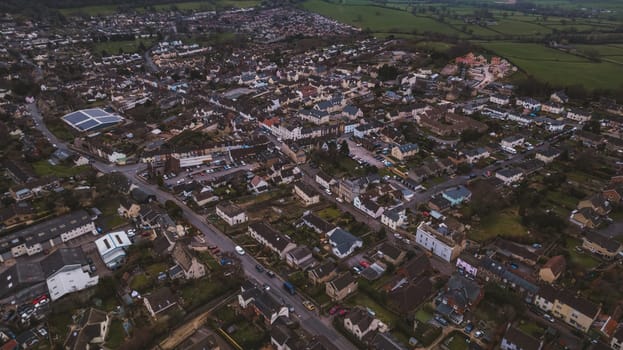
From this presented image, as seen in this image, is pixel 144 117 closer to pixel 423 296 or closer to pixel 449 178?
pixel 449 178

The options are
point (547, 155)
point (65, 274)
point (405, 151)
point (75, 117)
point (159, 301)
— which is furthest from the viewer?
point (75, 117)

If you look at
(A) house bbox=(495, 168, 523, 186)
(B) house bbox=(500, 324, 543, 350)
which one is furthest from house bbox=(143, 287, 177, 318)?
(A) house bbox=(495, 168, 523, 186)

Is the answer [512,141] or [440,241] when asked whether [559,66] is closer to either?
[512,141]

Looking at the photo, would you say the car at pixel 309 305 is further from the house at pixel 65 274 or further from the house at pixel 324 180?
the house at pixel 324 180

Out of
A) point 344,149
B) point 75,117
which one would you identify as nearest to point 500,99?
point 344,149

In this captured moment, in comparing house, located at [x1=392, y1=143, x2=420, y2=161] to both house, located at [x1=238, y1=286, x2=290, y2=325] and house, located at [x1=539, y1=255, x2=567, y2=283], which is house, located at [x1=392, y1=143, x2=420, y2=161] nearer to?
house, located at [x1=539, y1=255, x2=567, y2=283]

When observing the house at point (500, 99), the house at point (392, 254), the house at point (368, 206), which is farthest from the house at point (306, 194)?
the house at point (500, 99)
